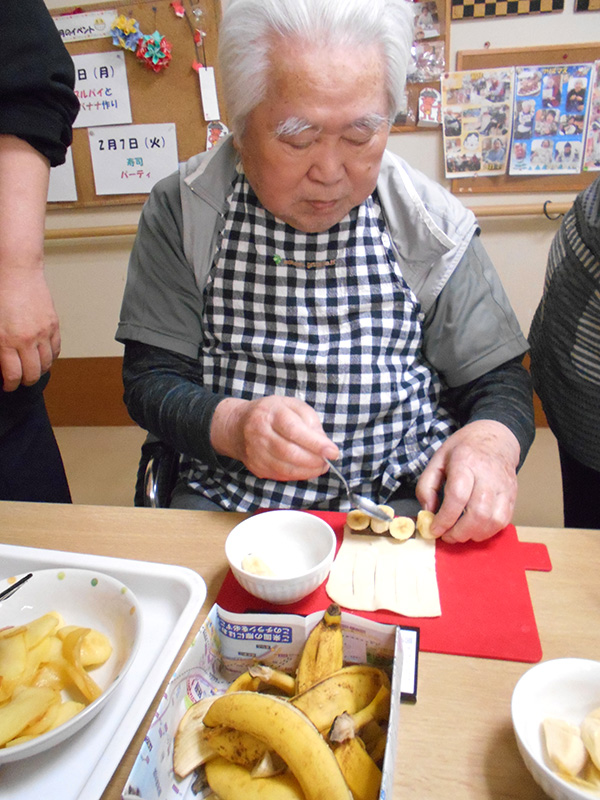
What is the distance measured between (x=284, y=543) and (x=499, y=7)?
90.2 inches

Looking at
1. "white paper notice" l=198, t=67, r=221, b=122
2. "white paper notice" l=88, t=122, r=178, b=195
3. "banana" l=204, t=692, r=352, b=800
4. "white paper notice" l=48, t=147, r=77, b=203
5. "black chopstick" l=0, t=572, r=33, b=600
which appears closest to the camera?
"banana" l=204, t=692, r=352, b=800

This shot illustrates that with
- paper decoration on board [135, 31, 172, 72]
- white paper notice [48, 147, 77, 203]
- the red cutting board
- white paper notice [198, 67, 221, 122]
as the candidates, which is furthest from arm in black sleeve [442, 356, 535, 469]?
white paper notice [48, 147, 77, 203]

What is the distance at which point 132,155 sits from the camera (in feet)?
8.30

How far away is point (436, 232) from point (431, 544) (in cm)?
57

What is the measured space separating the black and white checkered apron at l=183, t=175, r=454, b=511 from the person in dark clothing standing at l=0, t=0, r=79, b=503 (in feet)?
1.07

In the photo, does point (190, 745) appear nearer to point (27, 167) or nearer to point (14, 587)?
point (14, 587)

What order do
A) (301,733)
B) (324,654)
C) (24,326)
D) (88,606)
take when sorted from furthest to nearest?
1. (24,326)
2. (88,606)
3. (324,654)
4. (301,733)

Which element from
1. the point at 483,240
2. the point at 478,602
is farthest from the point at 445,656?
the point at 483,240

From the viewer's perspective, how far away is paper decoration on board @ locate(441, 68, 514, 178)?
2.23 metres

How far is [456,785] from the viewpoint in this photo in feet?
1.74

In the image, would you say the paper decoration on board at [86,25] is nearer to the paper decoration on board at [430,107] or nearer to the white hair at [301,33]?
the paper decoration on board at [430,107]

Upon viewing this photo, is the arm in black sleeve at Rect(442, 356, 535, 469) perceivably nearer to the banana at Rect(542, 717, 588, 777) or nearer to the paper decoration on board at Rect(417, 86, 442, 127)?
the banana at Rect(542, 717, 588, 777)

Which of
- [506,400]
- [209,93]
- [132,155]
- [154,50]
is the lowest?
[506,400]

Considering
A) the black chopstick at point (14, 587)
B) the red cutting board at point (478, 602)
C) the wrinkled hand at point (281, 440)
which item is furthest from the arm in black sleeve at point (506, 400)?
the black chopstick at point (14, 587)
